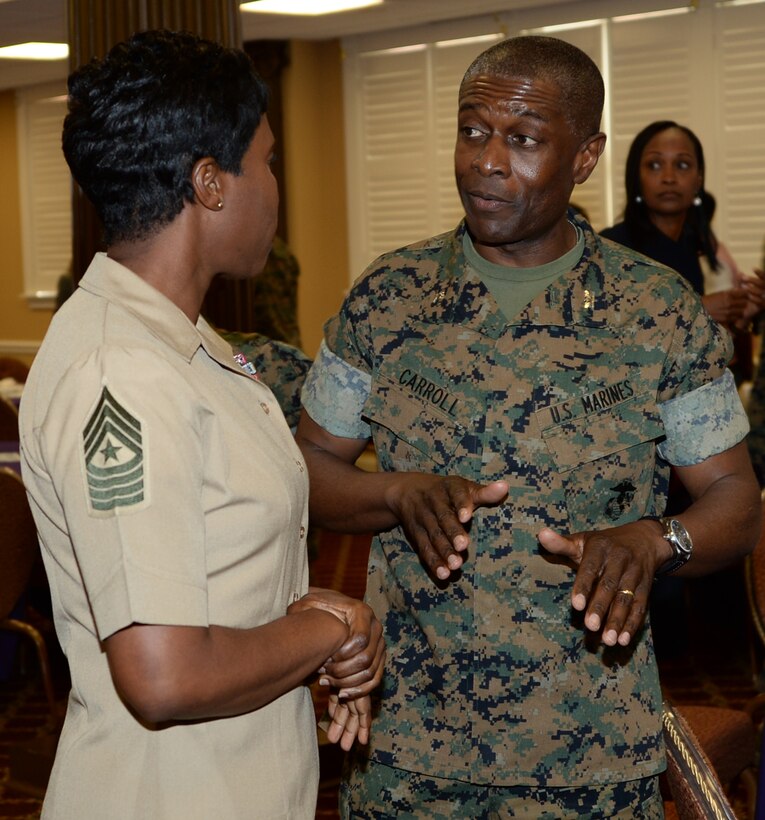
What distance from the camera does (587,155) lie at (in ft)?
6.11

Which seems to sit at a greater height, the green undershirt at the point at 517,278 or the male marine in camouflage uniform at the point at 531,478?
the green undershirt at the point at 517,278

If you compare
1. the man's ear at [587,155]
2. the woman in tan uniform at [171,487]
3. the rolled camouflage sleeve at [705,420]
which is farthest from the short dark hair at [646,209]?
the woman in tan uniform at [171,487]

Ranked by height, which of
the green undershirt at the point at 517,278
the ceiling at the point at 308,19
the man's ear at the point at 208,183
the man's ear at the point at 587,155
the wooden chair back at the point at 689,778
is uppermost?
the ceiling at the point at 308,19

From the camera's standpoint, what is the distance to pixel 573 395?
69.1 inches

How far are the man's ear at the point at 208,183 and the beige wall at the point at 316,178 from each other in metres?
7.27

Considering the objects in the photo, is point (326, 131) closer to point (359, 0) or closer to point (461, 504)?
point (359, 0)

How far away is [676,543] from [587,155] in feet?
1.99

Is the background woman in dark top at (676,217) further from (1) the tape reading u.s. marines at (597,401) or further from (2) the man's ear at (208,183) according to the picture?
(2) the man's ear at (208,183)

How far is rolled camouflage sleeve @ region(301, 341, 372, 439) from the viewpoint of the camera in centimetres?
188

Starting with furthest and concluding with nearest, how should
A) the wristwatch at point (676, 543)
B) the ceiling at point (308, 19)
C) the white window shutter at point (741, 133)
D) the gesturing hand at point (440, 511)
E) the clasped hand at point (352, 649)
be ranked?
the ceiling at point (308, 19) < the white window shutter at point (741, 133) < the wristwatch at point (676, 543) < the gesturing hand at point (440, 511) < the clasped hand at point (352, 649)

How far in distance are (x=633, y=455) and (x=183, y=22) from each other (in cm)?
244

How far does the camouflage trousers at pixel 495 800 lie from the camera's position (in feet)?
5.64

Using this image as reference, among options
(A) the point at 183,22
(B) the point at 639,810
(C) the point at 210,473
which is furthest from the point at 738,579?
(C) the point at 210,473

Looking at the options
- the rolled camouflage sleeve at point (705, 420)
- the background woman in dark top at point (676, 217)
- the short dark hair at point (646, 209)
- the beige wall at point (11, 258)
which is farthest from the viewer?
the beige wall at point (11, 258)
